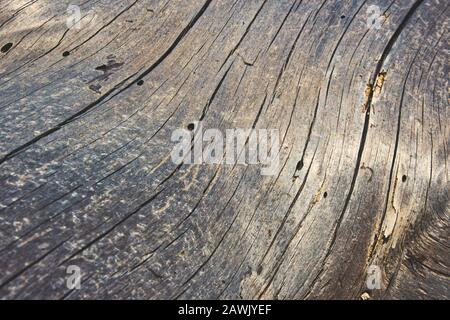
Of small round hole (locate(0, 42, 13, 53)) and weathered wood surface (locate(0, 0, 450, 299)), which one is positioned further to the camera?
small round hole (locate(0, 42, 13, 53))

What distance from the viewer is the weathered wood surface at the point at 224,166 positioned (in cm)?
212

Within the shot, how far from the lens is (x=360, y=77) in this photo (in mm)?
2816

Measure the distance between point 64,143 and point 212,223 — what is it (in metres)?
0.68

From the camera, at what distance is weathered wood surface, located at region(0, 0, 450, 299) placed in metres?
2.12

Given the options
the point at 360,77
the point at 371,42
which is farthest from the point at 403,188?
the point at 371,42

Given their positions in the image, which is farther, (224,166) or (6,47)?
(6,47)

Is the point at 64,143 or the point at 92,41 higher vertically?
the point at 92,41

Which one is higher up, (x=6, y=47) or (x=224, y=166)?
(x=6, y=47)

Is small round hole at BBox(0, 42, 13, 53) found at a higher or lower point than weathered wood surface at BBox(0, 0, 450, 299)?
higher

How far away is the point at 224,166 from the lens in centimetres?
246

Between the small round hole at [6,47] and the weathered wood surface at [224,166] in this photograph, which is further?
the small round hole at [6,47]

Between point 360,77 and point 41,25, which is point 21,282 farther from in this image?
point 360,77

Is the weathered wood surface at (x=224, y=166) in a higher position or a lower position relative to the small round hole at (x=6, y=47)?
lower

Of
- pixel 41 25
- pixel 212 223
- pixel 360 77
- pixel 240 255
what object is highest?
pixel 41 25
